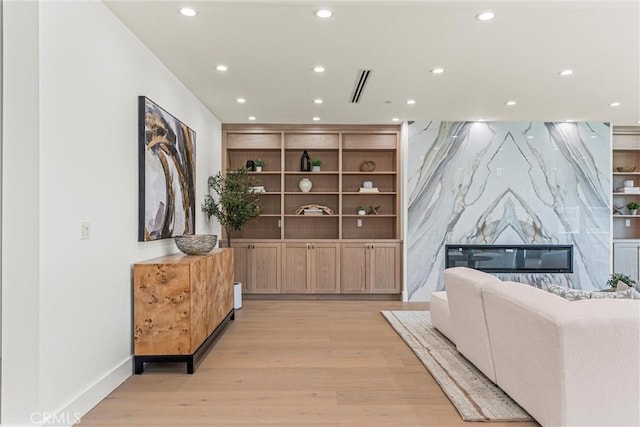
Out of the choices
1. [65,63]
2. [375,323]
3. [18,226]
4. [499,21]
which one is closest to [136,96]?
[65,63]

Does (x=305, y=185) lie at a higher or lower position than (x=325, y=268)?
higher

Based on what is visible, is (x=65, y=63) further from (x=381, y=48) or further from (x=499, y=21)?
(x=499, y=21)

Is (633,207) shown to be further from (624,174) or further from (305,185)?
(305,185)

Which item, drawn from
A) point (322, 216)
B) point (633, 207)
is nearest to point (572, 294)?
point (322, 216)

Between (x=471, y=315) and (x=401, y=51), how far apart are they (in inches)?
87.1

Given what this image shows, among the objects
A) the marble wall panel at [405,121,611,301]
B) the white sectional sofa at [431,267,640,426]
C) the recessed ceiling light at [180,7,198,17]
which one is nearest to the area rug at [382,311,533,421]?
the white sectional sofa at [431,267,640,426]

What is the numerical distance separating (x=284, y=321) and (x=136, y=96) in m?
2.89

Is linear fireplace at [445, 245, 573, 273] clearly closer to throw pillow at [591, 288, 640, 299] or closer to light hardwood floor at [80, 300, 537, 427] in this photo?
light hardwood floor at [80, 300, 537, 427]

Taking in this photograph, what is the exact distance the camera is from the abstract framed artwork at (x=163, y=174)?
320 centimetres

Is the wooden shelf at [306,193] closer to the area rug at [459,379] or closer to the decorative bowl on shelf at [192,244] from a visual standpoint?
the area rug at [459,379]

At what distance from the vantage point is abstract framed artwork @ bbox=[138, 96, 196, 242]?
126 inches

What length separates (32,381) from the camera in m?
2.04

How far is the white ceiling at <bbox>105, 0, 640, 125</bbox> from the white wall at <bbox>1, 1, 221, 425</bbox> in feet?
1.46

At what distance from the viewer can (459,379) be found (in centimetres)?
295
